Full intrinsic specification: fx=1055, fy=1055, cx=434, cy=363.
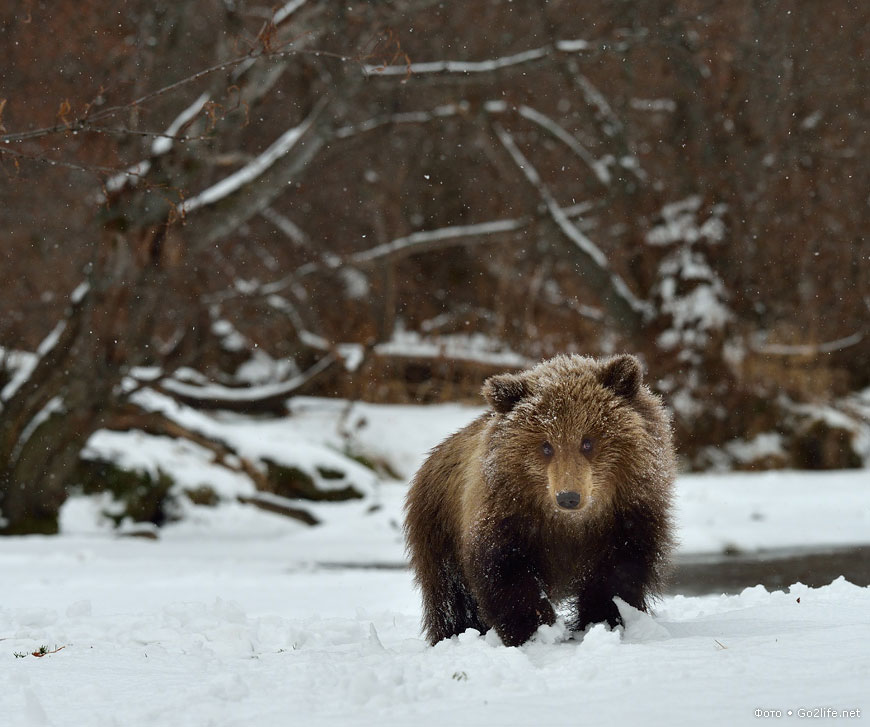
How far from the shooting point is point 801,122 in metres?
18.2

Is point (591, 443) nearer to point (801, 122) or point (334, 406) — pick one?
point (334, 406)

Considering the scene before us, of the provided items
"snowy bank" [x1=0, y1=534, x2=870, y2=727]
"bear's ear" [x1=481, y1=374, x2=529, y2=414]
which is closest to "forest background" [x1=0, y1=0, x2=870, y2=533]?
"snowy bank" [x1=0, y1=534, x2=870, y2=727]

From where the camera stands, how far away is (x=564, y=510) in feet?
14.3

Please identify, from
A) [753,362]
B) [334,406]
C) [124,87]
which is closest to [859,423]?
[753,362]

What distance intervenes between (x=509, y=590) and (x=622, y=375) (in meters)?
1.06

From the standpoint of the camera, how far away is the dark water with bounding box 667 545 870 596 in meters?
8.69

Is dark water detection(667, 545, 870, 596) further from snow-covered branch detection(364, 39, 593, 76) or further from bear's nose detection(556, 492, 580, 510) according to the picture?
snow-covered branch detection(364, 39, 593, 76)

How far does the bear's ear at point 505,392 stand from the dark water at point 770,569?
385 centimetres

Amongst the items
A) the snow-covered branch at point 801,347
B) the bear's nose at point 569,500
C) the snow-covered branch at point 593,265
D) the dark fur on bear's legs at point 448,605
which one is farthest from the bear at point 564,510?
the snow-covered branch at point 801,347

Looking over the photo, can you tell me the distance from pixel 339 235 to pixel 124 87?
29.8 ft

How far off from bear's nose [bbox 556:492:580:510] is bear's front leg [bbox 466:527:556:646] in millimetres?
469

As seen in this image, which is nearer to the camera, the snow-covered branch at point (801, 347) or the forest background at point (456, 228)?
the forest background at point (456, 228)

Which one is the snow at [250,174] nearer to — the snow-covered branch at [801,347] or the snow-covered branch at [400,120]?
the snow-covered branch at [400,120]

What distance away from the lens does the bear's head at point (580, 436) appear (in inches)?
176
